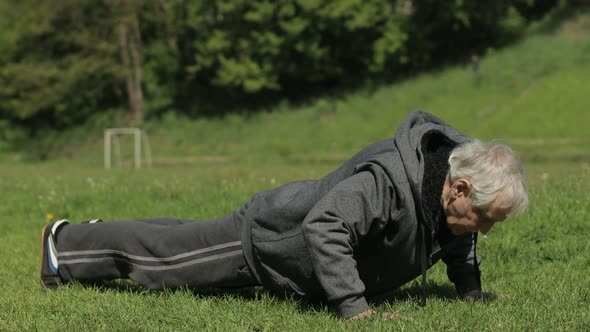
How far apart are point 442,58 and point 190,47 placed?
47.6ft

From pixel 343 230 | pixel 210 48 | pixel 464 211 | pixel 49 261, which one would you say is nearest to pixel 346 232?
pixel 343 230

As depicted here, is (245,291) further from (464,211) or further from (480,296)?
(464,211)

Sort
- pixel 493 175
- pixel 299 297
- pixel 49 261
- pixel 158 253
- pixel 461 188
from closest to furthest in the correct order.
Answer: pixel 493 175 → pixel 461 188 → pixel 299 297 → pixel 158 253 → pixel 49 261

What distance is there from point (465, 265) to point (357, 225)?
1.12 metres

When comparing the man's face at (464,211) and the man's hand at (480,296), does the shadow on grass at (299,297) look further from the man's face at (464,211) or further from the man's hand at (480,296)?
the man's face at (464,211)

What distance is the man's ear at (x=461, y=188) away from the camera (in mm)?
3877

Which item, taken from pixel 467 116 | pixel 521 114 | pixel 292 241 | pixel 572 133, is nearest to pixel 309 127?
pixel 467 116

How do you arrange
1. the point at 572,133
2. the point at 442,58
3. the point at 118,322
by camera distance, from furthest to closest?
the point at 442,58, the point at 572,133, the point at 118,322

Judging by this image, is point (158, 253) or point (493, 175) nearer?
point (493, 175)

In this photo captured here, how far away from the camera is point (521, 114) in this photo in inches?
1097

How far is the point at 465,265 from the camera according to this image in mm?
4785

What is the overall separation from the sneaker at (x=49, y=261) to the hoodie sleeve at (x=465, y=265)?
99.1 inches

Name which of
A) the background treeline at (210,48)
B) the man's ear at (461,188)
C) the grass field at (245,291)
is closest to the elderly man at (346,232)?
the man's ear at (461,188)

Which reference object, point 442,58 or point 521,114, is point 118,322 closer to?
point 521,114
